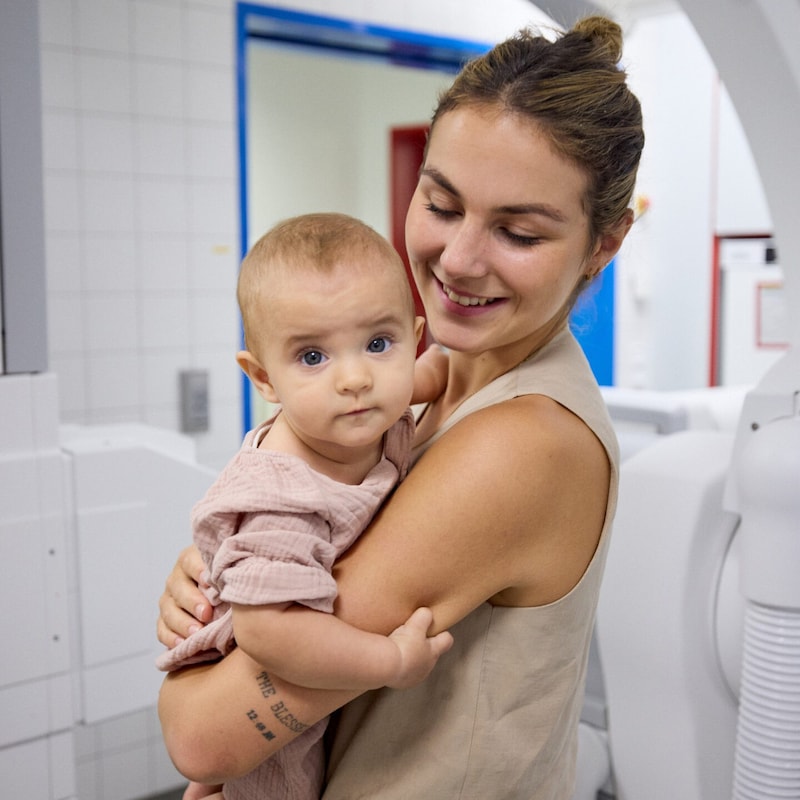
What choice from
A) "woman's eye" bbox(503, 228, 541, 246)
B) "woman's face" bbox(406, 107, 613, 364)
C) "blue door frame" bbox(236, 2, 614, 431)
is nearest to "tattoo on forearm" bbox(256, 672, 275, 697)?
"woman's face" bbox(406, 107, 613, 364)

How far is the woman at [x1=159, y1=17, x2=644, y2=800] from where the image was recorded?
36.1 inches

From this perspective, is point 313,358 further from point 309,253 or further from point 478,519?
point 478,519

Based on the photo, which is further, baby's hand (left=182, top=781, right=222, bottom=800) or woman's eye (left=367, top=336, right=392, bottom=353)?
baby's hand (left=182, top=781, right=222, bottom=800)

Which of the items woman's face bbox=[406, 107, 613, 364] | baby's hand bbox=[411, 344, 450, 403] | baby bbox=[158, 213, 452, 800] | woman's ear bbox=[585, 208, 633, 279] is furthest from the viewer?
baby's hand bbox=[411, 344, 450, 403]

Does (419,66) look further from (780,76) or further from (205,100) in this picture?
(780,76)

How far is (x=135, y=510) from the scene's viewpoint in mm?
1655

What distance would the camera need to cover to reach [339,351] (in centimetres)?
93

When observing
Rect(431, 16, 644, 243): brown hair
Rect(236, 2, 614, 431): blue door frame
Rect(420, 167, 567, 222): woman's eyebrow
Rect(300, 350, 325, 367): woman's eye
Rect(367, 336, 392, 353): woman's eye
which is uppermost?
Rect(236, 2, 614, 431): blue door frame

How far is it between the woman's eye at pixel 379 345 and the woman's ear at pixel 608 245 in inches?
10.6

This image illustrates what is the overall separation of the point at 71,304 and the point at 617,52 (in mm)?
2489

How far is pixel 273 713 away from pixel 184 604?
202mm

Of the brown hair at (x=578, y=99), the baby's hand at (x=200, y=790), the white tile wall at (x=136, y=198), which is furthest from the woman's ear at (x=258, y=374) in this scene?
the white tile wall at (x=136, y=198)

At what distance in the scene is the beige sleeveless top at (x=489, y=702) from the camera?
100cm

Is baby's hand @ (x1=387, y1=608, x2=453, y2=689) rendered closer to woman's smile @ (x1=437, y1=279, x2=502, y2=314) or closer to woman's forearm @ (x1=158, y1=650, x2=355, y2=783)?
woman's forearm @ (x1=158, y1=650, x2=355, y2=783)
